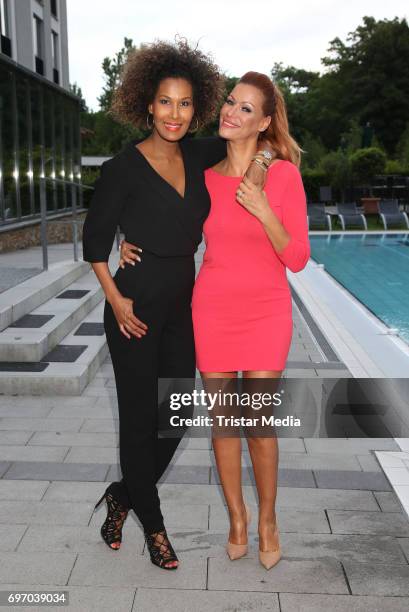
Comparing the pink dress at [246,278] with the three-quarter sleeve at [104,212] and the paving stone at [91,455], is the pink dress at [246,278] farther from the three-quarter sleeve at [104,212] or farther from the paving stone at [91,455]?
the paving stone at [91,455]

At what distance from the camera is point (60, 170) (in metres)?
18.4

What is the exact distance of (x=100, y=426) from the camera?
470cm

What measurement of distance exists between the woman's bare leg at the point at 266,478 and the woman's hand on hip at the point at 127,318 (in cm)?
47

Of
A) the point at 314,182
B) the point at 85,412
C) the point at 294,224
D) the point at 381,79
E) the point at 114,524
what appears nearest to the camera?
the point at 294,224

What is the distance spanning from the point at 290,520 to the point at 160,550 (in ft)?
2.46

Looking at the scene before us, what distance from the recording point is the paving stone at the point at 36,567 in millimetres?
2764

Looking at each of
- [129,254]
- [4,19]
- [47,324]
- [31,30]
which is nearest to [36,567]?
[129,254]

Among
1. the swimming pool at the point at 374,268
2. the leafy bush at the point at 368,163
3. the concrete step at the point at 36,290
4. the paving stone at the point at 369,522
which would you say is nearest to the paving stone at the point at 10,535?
the paving stone at the point at 369,522

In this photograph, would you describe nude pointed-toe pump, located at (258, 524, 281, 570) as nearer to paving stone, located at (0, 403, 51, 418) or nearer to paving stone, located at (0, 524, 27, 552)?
paving stone, located at (0, 524, 27, 552)

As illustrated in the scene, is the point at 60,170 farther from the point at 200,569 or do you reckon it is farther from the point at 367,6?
the point at 367,6

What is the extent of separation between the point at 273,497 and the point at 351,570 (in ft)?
1.41

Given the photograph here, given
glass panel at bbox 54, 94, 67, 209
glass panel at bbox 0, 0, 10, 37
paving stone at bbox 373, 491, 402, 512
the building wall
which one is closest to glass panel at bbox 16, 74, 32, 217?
glass panel at bbox 54, 94, 67, 209

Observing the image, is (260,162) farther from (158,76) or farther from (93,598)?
(93,598)

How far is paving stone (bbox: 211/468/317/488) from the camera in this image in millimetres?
3766
